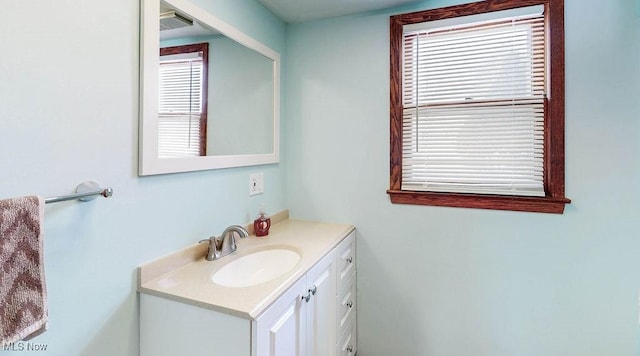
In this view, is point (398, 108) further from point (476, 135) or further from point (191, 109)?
point (191, 109)

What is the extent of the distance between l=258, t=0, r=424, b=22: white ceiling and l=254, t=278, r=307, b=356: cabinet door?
60.8 inches

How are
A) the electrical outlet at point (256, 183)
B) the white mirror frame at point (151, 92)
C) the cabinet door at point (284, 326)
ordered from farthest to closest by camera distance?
the electrical outlet at point (256, 183)
the white mirror frame at point (151, 92)
the cabinet door at point (284, 326)

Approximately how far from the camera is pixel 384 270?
1910 mm

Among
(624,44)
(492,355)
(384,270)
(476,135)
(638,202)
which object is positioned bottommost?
(492,355)

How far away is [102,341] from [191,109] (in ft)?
2.96

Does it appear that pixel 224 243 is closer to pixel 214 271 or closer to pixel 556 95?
pixel 214 271

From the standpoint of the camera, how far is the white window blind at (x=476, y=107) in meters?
1.62

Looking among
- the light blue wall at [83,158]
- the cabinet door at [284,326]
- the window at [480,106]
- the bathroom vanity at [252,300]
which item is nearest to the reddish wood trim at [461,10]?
the window at [480,106]

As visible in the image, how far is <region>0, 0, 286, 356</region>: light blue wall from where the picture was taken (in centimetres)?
79

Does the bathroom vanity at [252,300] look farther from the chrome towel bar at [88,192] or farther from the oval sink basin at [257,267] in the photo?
the chrome towel bar at [88,192]

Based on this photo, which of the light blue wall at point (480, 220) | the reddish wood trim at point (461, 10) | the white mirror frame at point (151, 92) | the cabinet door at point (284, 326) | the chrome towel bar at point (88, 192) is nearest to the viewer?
the chrome towel bar at point (88, 192)

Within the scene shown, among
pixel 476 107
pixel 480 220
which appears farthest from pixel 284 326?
pixel 476 107

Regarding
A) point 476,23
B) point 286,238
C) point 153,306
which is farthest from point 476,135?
point 153,306

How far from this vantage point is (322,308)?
1.47 metres
